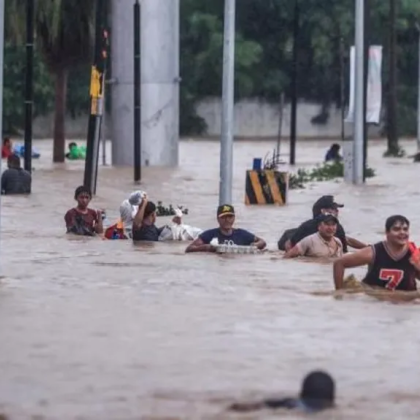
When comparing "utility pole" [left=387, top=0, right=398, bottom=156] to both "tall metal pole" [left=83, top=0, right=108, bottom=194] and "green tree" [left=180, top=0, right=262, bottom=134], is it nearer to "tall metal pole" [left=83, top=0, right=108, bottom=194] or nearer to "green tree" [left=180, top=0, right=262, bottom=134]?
"green tree" [left=180, top=0, right=262, bottom=134]

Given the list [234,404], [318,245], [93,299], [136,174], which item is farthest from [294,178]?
[234,404]

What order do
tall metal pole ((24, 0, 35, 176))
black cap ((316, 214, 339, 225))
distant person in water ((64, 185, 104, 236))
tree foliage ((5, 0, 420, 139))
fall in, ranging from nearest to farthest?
black cap ((316, 214, 339, 225)), distant person in water ((64, 185, 104, 236)), tall metal pole ((24, 0, 35, 176)), tree foliage ((5, 0, 420, 139))

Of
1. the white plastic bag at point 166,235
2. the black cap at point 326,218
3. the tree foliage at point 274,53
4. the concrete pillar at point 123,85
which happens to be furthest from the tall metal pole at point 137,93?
the tree foliage at point 274,53

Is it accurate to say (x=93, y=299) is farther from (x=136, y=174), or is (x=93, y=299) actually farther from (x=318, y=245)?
(x=136, y=174)

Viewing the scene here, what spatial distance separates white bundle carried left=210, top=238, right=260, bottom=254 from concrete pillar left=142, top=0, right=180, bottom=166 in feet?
88.2

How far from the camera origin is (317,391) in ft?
32.2

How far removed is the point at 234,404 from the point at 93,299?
6.11 m

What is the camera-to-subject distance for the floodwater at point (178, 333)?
10477mm

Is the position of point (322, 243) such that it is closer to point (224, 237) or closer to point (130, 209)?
point (224, 237)

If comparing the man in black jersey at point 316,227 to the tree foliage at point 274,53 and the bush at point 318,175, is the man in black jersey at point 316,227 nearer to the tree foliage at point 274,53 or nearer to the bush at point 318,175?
the bush at point 318,175

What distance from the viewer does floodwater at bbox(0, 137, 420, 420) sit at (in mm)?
10477

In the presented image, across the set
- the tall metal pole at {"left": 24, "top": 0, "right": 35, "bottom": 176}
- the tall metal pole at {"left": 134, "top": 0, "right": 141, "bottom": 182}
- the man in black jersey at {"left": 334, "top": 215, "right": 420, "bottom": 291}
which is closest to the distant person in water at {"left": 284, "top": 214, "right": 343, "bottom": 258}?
the man in black jersey at {"left": 334, "top": 215, "right": 420, "bottom": 291}

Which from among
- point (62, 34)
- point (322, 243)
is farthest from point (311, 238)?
point (62, 34)

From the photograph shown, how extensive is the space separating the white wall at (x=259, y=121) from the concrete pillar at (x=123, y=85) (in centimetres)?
3661
